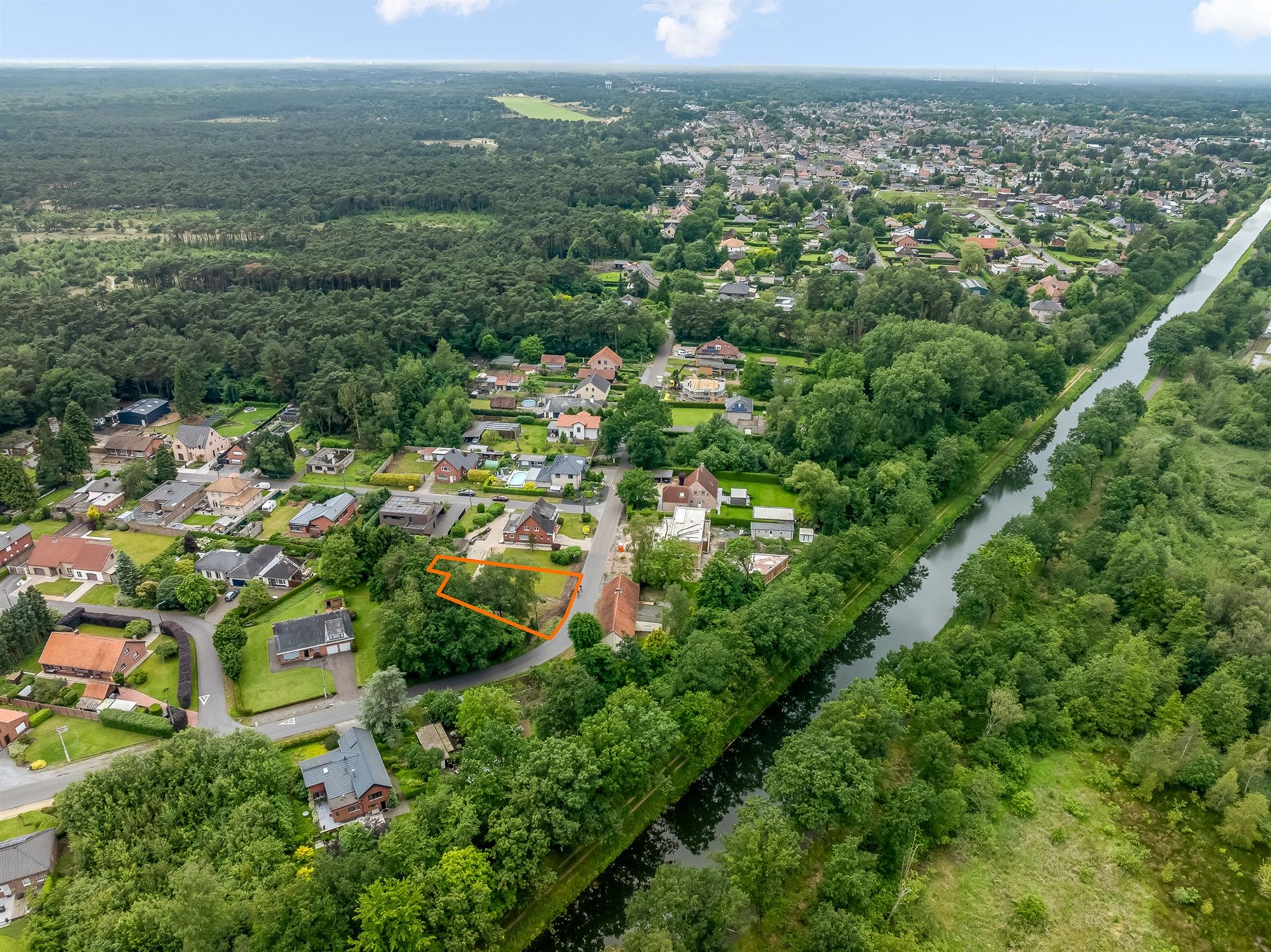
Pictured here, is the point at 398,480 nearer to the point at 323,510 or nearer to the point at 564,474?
the point at 323,510

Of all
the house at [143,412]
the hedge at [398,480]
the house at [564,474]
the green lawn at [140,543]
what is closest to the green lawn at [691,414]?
the house at [564,474]

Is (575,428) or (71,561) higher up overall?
(575,428)

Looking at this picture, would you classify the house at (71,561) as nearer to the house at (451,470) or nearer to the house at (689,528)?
the house at (451,470)

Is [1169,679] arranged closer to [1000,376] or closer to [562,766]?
[562,766]

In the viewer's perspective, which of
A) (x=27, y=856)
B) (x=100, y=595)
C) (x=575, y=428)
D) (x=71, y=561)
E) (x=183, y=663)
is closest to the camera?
(x=27, y=856)

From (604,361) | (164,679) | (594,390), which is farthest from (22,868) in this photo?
(604,361)

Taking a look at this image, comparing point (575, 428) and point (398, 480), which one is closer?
point (398, 480)

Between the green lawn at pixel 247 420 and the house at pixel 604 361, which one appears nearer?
the green lawn at pixel 247 420
